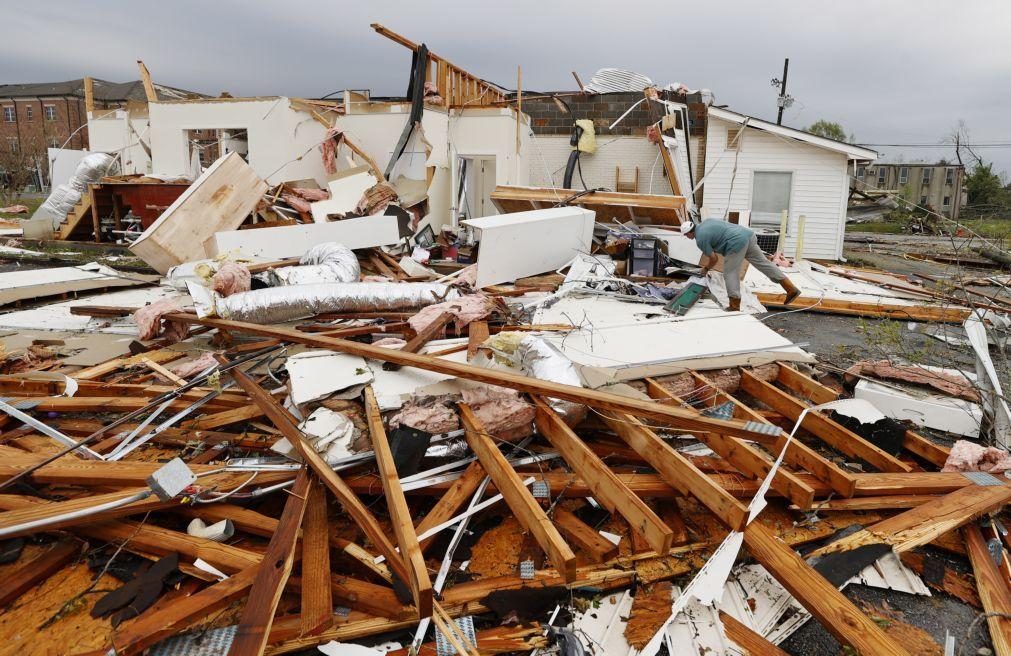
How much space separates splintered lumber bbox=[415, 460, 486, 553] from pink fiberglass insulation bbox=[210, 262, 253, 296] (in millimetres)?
4486

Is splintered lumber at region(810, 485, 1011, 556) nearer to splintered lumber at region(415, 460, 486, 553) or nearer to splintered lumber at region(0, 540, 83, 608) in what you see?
splintered lumber at region(415, 460, 486, 553)

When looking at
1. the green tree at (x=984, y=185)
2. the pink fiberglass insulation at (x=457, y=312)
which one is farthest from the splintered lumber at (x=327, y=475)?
the green tree at (x=984, y=185)

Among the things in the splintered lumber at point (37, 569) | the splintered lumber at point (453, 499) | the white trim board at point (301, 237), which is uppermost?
the white trim board at point (301, 237)

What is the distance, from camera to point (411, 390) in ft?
13.3

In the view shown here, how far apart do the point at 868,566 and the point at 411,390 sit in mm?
2830

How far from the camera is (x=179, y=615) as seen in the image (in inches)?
91.6

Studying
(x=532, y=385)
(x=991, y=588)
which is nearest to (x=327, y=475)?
(x=532, y=385)

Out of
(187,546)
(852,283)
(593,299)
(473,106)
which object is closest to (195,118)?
(473,106)

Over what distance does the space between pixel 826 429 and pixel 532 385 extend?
205 centimetres

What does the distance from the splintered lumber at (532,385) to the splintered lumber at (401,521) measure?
560mm

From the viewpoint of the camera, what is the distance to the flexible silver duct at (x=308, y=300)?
5.69 meters

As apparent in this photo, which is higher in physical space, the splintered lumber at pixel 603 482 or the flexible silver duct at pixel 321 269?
the flexible silver duct at pixel 321 269

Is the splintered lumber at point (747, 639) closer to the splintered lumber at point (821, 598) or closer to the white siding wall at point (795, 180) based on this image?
the splintered lumber at point (821, 598)

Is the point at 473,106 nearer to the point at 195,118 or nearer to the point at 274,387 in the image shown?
the point at 195,118
